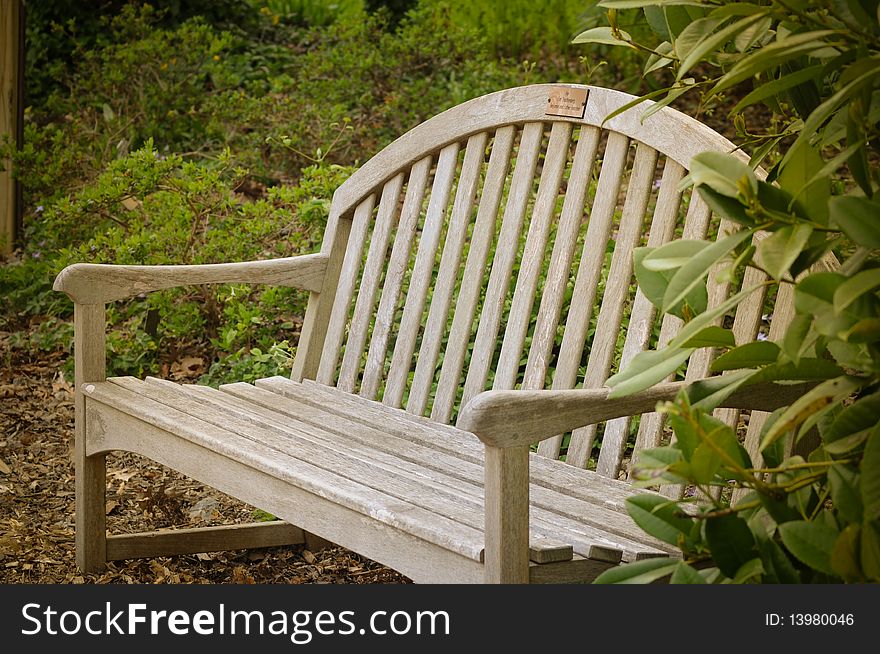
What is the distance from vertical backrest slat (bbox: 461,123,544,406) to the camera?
287 cm

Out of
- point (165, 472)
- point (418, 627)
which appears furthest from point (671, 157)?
point (165, 472)

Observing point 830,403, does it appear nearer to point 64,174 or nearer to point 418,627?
point 418,627

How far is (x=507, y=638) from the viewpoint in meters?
1.80

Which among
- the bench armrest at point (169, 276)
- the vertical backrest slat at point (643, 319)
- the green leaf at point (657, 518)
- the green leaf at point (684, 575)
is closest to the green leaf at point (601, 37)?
the vertical backrest slat at point (643, 319)

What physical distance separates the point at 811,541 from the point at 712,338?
0.34 m

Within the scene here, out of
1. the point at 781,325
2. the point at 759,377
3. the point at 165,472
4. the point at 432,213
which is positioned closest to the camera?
the point at 759,377

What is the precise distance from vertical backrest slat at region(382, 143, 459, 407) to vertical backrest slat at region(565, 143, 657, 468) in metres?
0.61

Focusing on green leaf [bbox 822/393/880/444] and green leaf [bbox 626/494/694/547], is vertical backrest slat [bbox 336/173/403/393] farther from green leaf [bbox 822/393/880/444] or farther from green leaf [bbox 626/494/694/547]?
green leaf [bbox 822/393/880/444]

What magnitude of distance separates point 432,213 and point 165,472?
1633mm

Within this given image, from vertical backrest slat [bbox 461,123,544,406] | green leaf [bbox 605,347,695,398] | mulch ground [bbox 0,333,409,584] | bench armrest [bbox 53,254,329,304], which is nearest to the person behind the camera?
green leaf [bbox 605,347,695,398]

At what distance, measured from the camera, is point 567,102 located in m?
2.77

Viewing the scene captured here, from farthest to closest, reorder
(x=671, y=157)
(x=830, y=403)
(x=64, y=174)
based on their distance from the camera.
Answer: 1. (x=64, y=174)
2. (x=671, y=157)
3. (x=830, y=403)

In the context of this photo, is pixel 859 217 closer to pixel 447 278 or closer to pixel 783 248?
pixel 783 248

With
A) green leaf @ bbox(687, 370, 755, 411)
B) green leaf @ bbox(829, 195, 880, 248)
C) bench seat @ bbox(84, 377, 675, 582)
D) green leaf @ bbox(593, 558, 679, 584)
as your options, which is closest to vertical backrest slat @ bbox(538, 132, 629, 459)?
bench seat @ bbox(84, 377, 675, 582)
